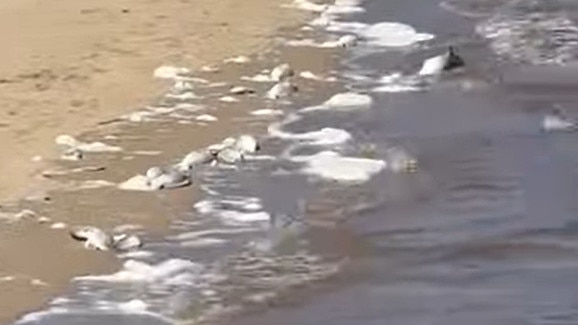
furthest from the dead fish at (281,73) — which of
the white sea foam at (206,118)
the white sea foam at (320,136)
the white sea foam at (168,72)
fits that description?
the white sea foam at (320,136)

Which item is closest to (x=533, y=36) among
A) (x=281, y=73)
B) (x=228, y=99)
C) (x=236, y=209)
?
→ (x=281, y=73)

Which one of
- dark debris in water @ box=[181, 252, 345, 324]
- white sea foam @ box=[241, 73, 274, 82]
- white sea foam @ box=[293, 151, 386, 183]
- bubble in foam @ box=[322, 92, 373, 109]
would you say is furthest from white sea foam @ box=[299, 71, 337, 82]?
dark debris in water @ box=[181, 252, 345, 324]

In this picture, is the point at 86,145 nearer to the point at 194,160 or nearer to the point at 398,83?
the point at 194,160

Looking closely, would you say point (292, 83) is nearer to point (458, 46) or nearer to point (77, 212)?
point (458, 46)

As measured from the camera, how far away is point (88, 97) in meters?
9.99

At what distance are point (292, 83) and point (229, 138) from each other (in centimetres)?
131

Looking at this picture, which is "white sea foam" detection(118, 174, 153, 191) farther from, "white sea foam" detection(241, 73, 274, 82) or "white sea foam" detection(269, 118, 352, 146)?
"white sea foam" detection(241, 73, 274, 82)

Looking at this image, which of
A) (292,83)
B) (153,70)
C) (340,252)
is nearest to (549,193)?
(340,252)

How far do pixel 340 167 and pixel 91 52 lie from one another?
3132 millimetres

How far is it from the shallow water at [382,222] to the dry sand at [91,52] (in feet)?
2.92

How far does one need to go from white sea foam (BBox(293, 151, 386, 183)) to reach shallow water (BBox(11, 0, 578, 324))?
1 centimetres

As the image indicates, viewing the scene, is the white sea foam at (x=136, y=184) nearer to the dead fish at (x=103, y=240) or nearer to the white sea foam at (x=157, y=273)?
the dead fish at (x=103, y=240)

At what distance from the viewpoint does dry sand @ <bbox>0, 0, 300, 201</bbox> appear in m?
9.29

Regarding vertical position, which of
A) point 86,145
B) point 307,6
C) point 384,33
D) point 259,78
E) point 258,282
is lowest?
point 258,282
